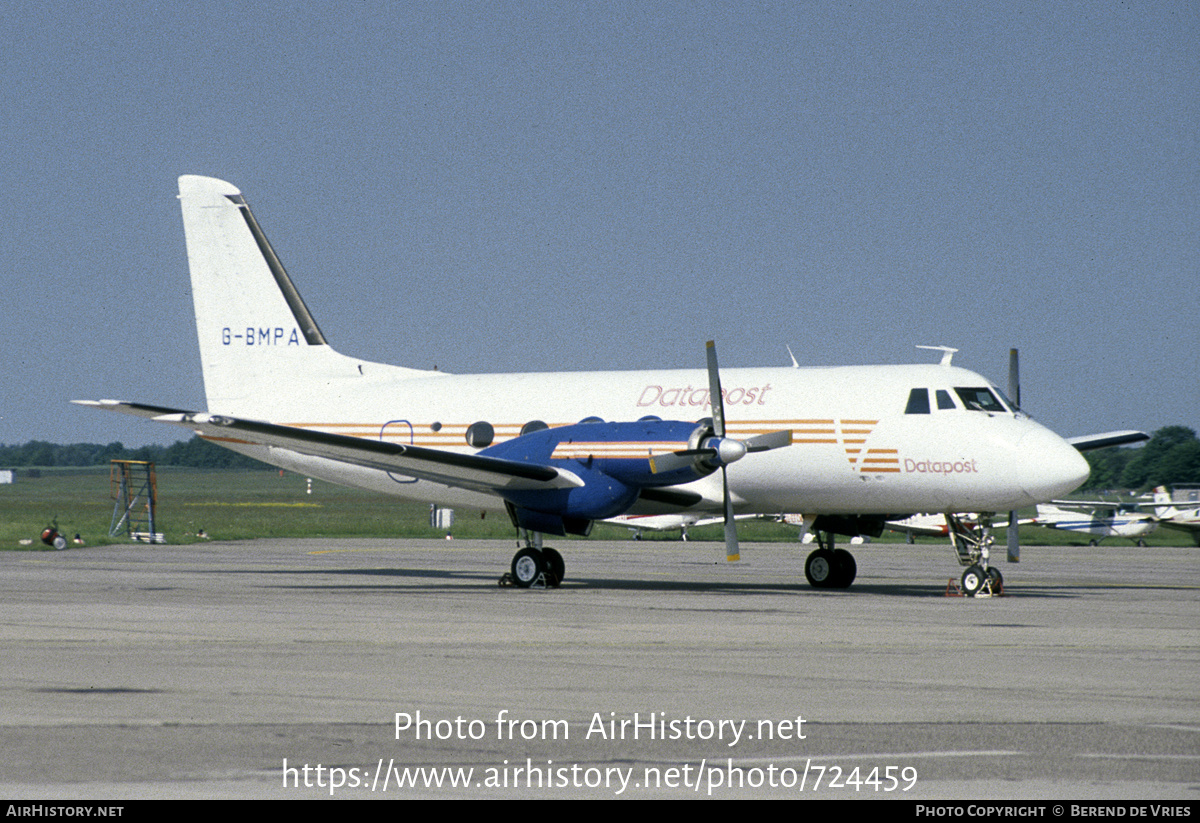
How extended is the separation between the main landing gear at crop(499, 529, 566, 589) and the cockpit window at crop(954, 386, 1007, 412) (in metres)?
7.47

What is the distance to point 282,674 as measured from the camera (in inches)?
489

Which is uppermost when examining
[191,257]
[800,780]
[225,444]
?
[191,257]

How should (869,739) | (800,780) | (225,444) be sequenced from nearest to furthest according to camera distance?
(800,780) < (869,739) < (225,444)

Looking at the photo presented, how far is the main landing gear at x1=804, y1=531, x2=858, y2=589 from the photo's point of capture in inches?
997

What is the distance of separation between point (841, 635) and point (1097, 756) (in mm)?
7550

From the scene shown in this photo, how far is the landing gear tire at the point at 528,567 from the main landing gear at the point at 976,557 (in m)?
6.89

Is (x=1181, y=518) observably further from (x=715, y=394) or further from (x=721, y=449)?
(x=721, y=449)

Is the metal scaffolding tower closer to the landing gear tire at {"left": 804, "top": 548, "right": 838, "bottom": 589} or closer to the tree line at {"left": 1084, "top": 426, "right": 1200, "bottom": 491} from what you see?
the landing gear tire at {"left": 804, "top": 548, "right": 838, "bottom": 589}

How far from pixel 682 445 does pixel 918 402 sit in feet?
13.2

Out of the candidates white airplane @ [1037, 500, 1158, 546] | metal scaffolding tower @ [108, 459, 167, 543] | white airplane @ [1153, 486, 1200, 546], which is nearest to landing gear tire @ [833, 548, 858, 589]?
metal scaffolding tower @ [108, 459, 167, 543]

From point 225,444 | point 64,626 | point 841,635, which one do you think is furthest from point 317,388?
point 841,635

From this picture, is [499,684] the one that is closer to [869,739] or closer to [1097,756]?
[869,739]

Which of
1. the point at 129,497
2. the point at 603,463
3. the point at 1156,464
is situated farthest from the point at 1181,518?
the point at 1156,464

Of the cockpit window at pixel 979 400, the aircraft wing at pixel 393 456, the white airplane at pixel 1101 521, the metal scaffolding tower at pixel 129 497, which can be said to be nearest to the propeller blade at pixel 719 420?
the aircraft wing at pixel 393 456
